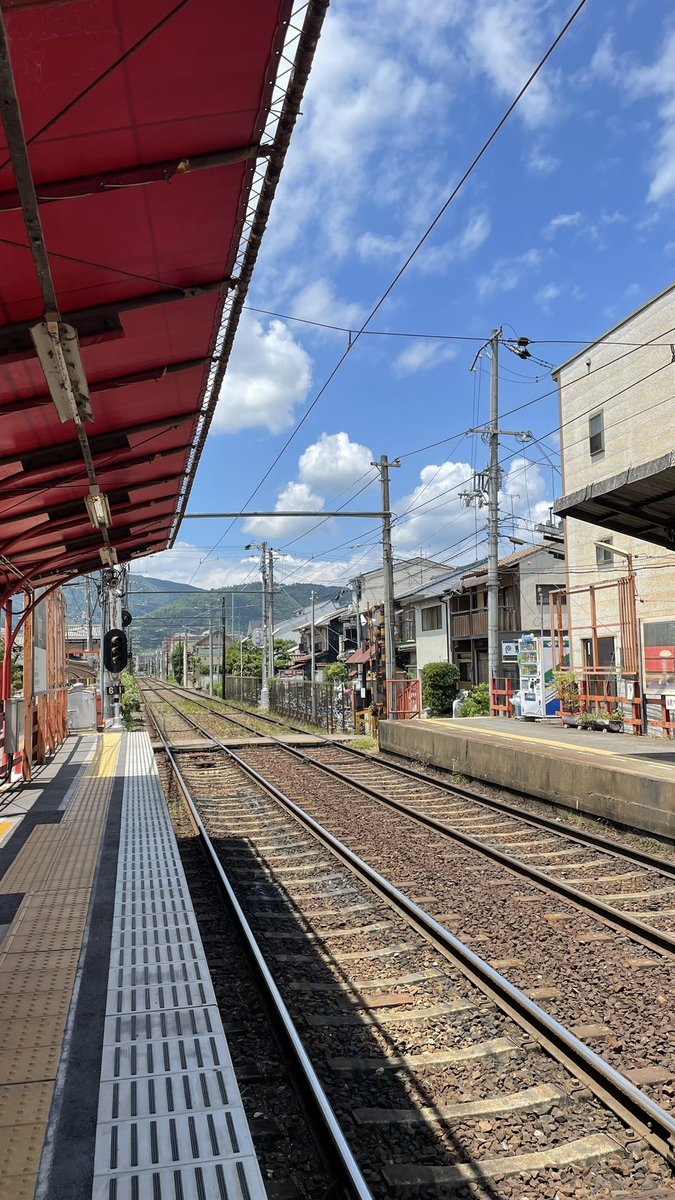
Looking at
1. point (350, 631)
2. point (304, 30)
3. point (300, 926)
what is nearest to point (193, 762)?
point (300, 926)

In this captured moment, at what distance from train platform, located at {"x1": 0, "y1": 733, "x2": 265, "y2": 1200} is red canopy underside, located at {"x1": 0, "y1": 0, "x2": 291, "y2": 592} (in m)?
3.62

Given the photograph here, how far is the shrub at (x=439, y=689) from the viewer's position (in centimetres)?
3275

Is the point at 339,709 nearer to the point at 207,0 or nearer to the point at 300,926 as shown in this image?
the point at 300,926

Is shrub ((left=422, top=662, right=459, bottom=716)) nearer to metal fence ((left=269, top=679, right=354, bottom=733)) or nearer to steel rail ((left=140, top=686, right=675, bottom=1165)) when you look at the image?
metal fence ((left=269, top=679, right=354, bottom=733))

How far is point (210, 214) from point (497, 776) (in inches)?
418

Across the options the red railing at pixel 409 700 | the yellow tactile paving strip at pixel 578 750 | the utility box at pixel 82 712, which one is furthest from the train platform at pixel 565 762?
the utility box at pixel 82 712

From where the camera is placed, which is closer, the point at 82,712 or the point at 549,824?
the point at 549,824

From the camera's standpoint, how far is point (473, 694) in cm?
2877

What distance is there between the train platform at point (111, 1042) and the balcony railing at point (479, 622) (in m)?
27.2

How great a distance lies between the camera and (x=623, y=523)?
12477mm

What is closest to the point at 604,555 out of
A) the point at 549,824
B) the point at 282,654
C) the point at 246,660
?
the point at 549,824

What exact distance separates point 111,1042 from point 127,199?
4.08 m

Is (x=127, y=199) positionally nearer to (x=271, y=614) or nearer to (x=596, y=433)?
(x=596, y=433)

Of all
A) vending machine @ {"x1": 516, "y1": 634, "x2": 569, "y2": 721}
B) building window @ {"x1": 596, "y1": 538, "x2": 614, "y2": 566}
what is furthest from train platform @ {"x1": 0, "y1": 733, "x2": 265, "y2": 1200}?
building window @ {"x1": 596, "y1": 538, "x2": 614, "y2": 566}
